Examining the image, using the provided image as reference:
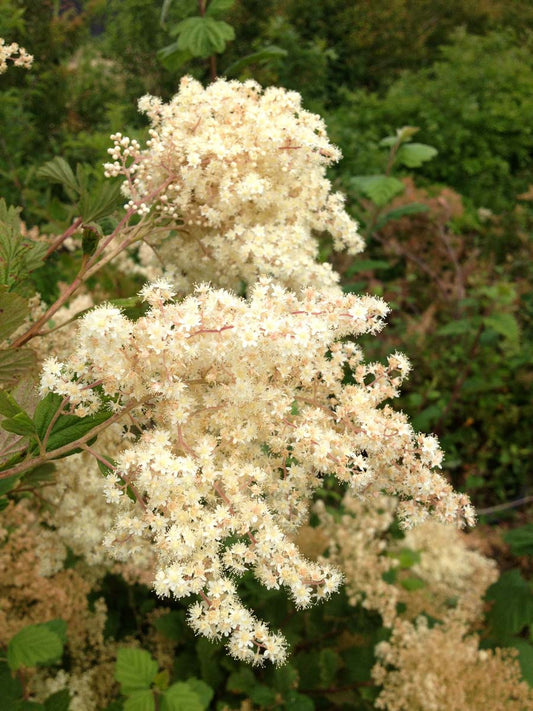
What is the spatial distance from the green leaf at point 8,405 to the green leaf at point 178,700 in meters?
0.64

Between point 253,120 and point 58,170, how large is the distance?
31 cm

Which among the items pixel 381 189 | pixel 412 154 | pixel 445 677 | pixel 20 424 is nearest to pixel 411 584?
pixel 445 677

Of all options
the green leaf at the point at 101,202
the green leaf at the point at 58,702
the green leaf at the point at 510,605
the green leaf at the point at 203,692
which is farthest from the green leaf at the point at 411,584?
the green leaf at the point at 101,202

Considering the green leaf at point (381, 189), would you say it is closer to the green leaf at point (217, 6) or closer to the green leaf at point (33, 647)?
the green leaf at point (217, 6)

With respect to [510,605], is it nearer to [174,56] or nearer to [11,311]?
[11,311]

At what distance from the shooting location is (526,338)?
9.73 feet

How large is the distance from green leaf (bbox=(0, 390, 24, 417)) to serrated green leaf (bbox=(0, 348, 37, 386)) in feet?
0.37

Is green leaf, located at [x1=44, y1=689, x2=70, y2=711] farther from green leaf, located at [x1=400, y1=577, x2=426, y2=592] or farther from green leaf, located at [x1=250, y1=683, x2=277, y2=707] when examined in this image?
green leaf, located at [x1=400, y1=577, x2=426, y2=592]

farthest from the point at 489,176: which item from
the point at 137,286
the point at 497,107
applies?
the point at 137,286

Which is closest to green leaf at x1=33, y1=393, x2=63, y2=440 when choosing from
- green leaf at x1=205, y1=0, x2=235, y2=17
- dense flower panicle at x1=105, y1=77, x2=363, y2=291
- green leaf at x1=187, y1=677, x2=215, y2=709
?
dense flower panicle at x1=105, y1=77, x2=363, y2=291

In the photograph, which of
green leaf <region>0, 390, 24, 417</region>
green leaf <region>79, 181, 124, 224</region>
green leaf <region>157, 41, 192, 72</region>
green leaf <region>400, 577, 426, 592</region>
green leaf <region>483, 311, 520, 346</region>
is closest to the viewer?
green leaf <region>0, 390, 24, 417</region>

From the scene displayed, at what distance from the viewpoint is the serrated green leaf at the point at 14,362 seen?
0.69 m

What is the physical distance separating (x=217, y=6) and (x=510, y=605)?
62.0 inches

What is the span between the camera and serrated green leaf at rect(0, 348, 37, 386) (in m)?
0.69
